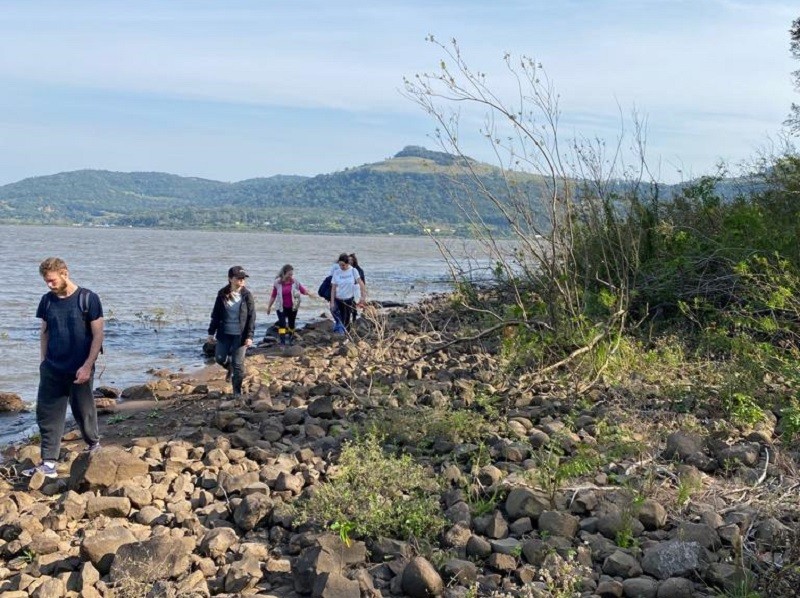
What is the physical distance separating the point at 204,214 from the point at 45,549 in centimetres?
17103

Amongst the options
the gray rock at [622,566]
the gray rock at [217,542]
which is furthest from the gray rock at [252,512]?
the gray rock at [622,566]

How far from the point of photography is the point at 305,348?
16.4m

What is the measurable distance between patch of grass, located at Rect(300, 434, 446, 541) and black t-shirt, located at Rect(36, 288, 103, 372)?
9.30 ft

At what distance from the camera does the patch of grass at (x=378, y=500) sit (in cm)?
A: 525

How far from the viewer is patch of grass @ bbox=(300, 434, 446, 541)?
525 cm

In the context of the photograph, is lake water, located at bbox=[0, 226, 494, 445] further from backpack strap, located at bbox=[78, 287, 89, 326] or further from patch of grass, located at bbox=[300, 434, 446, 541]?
A: patch of grass, located at bbox=[300, 434, 446, 541]

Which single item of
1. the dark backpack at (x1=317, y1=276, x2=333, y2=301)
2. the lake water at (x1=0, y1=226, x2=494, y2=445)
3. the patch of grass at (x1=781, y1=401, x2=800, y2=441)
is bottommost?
the lake water at (x1=0, y1=226, x2=494, y2=445)

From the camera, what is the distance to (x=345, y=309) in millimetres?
16156

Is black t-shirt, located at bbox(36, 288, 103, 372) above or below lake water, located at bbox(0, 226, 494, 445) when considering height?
above

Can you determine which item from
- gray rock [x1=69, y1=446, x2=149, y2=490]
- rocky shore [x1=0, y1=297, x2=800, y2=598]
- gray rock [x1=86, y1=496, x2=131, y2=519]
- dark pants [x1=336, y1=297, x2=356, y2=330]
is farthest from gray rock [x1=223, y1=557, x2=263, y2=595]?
dark pants [x1=336, y1=297, x2=356, y2=330]

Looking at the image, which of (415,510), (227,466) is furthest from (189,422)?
(415,510)

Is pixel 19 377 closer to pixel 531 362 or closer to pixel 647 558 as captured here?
pixel 531 362

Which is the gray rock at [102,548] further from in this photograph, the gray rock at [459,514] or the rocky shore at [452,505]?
the gray rock at [459,514]

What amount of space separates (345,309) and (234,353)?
18.4 ft
